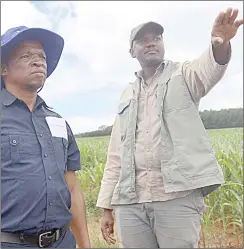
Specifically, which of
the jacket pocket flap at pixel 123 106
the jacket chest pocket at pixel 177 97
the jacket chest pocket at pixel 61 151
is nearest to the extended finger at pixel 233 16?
the jacket chest pocket at pixel 177 97

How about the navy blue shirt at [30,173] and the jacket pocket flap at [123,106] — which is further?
the jacket pocket flap at [123,106]

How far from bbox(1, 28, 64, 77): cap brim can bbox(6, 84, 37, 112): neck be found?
8 cm

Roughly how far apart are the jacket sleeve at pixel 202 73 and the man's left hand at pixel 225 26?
0.04 m

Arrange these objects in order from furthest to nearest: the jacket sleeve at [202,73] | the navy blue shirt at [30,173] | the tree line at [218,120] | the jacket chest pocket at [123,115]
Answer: the tree line at [218,120] < the jacket chest pocket at [123,115] < the jacket sleeve at [202,73] < the navy blue shirt at [30,173]

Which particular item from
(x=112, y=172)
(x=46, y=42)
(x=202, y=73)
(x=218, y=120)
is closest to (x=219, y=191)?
(x=218, y=120)

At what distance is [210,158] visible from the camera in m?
1.00

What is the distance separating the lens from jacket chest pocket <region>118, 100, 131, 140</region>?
1.10 metres

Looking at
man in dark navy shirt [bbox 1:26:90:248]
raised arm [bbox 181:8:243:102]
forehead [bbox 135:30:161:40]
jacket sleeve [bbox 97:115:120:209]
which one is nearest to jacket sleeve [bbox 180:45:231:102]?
raised arm [bbox 181:8:243:102]

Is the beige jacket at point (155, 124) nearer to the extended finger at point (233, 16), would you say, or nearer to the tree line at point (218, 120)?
the extended finger at point (233, 16)

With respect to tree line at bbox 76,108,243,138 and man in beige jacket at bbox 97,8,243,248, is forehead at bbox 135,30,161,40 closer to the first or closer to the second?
man in beige jacket at bbox 97,8,243,248

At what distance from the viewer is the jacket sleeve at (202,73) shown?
94cm

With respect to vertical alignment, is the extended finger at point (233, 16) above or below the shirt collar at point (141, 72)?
above

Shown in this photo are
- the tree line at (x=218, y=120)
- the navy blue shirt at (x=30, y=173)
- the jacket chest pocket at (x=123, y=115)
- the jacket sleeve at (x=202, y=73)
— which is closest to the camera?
the navy blue shirt at (x=30, y=173)

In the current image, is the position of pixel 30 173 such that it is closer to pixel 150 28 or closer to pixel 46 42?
pixel 46 42
